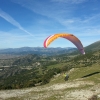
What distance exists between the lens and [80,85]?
133 feet

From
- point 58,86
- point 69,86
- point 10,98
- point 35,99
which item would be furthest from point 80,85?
point 10,98

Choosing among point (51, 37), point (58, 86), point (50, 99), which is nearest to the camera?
point (50, 99)

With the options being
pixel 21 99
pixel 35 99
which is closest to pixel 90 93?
pixel 35 99

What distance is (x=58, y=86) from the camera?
41.8m

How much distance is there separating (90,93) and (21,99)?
1252cm

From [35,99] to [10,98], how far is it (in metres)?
5.70

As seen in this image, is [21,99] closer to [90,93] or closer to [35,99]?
[35,99]

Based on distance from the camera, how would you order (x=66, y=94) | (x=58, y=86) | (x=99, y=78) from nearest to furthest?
1. (x=66, y=94)
2. (x=58, y=86)
3. (x=99, y=78)

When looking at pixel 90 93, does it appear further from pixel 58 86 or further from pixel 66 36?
pixel 66 36

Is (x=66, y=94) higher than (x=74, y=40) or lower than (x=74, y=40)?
lower

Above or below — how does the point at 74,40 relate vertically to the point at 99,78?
above

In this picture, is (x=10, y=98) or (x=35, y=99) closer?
(x=35, y=99)

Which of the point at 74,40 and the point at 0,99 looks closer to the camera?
the point at 0,99

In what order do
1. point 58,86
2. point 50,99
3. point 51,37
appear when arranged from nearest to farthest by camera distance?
point 50,99, point 51,37, point 58,86
